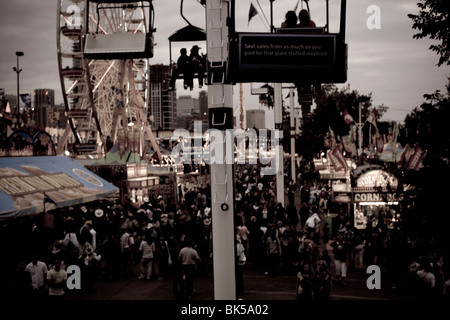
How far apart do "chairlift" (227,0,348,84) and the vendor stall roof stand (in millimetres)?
9995

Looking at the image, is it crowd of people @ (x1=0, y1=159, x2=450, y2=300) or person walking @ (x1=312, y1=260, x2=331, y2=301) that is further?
crowd of people @ (x1=0, y1=159, x2=450, y2=300)

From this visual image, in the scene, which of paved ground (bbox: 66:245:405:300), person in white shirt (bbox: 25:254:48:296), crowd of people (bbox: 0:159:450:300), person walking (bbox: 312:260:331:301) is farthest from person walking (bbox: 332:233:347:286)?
person in white shirt (bbox: 25:254:48:296)

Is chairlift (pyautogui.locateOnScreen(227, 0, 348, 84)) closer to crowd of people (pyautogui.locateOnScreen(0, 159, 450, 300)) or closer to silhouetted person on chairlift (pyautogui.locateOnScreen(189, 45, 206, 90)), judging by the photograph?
silhouetted person on chairlift (pyautogui.locateOnScreen(189, 45, 206, 90))

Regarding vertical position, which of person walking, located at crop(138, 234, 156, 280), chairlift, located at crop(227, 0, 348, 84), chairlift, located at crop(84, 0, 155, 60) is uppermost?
chairlift, located at crop(84, 0, 155, 60)

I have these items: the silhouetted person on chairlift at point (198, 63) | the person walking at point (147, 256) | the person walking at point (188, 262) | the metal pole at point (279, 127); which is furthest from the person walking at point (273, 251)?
the metal pole at point (279, 127)

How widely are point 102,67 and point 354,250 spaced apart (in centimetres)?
3471

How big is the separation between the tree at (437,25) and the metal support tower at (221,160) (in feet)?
13.4

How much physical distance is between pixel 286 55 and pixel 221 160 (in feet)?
6.17

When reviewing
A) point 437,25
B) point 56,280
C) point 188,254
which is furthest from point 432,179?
point 56,280

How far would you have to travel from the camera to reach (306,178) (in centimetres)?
4650

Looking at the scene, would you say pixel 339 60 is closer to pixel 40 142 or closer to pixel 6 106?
pixel 40 142

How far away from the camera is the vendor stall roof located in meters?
15.0

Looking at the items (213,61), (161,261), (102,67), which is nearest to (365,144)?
(102,67)

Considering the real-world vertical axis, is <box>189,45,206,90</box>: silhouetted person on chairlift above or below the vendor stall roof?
above
